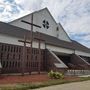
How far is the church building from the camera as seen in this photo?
73.5 ft

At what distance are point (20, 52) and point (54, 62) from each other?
194 inches

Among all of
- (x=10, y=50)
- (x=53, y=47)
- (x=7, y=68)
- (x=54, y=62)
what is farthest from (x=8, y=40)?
(x=53, y=47)

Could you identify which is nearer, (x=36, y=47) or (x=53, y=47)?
(x=36, y=47)

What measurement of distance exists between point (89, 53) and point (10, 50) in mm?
24383

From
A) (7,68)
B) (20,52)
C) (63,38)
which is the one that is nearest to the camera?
(7,68)

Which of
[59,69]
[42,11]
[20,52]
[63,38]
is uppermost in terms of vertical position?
[42,11]

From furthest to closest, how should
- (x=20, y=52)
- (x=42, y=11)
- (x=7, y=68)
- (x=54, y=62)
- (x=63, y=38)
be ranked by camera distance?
(x=63, y=38) < (x=42, y=11) < (x=54, y=62) < (x=20, y=52) < (x=7, y=68)

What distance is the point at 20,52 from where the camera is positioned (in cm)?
2436

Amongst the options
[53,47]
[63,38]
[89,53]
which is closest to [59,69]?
[53,47]

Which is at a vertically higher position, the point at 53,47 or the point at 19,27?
the point at 19,27

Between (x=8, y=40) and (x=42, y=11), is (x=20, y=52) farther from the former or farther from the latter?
(x=42, y=11)

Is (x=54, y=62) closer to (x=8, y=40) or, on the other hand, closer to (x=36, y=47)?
(x=36, y=47)

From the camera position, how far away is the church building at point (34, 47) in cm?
2241

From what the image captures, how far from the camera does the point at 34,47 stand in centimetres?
2670
